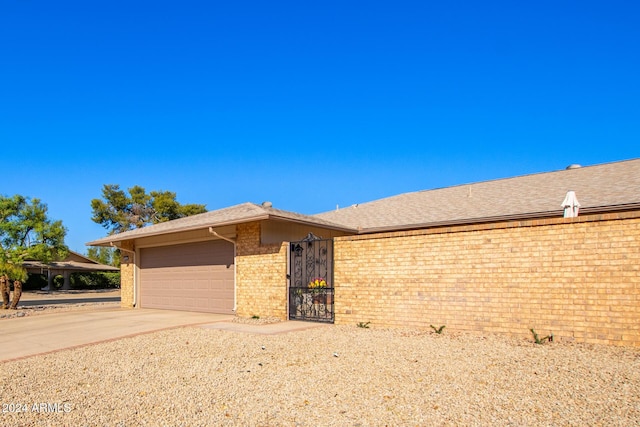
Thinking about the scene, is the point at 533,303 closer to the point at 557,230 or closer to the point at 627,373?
the point at 557,230

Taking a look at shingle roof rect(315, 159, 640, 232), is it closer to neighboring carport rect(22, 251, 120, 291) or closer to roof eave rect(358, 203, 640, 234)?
roof eave rect(358, 203, 640, 234)

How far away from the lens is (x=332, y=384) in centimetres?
575

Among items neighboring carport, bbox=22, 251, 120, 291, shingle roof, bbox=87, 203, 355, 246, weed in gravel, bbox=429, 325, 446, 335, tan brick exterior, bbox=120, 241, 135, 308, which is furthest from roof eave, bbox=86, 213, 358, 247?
neighboring carport, bbox=22, 251, 120, 291

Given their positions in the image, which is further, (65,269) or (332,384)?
(65,269)

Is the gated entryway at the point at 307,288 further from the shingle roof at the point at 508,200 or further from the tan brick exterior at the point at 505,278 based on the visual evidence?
the shingle roof at the point at 508,200

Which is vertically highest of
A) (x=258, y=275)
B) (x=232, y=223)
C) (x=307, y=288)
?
(x=232, y=223)

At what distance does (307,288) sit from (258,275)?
66.5 inches

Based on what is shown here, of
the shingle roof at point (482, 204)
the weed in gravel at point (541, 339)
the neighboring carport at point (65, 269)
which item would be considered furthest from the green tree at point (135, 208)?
the weed in gravel at point (541, 339)

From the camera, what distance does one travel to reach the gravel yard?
462cm

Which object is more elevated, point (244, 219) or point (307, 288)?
point (244, 219)

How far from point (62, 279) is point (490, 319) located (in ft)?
136

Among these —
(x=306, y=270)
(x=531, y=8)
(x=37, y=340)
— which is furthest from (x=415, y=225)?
(x=37, y=340)

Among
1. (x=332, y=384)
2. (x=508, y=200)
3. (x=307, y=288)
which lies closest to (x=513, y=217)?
(x=508, y=200)

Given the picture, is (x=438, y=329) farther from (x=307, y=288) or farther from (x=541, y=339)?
(x=307, y=288)
